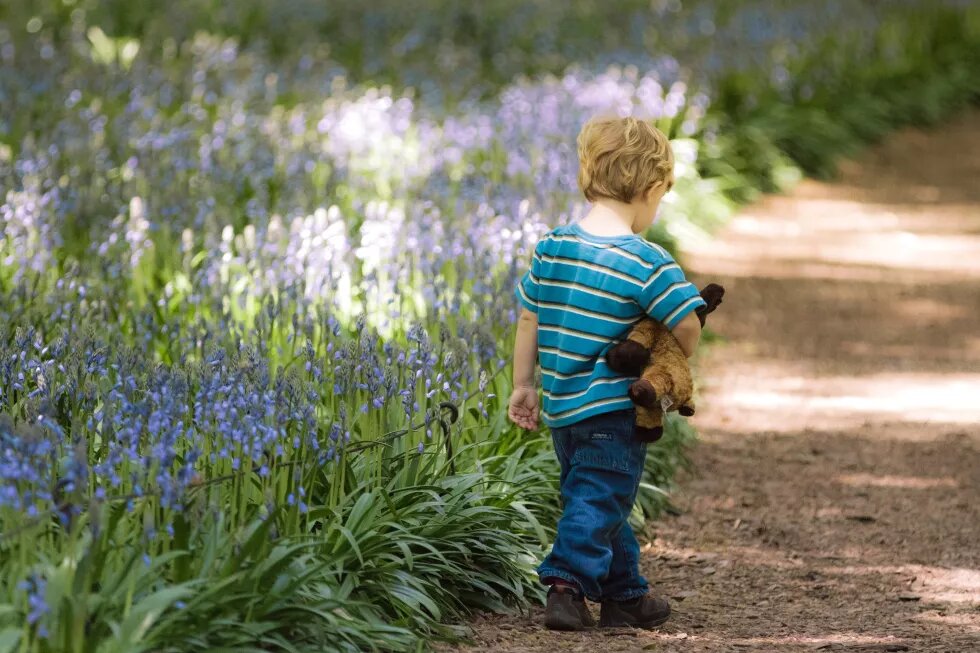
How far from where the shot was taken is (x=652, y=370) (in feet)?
12.3

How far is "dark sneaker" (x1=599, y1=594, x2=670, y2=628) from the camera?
3979 millimetres

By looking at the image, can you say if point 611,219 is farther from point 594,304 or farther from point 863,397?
point 863,397

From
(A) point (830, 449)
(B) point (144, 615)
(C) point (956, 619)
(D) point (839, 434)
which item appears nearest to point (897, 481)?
(A) point (830, 449)

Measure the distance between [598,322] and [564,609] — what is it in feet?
2.63

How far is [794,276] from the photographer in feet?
31.0

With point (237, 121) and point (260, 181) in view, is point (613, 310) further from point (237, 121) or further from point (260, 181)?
point (237, 121)

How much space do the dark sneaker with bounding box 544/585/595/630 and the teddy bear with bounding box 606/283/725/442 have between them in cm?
48

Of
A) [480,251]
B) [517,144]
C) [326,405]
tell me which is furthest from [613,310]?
[517,144]

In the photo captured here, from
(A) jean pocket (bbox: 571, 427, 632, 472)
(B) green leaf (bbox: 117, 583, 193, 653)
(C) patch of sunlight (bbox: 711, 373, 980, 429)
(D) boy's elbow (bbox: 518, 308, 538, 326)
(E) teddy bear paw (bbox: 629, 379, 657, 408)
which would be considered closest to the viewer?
(B) green leaf (bbox: 117, 583, 193, 653)

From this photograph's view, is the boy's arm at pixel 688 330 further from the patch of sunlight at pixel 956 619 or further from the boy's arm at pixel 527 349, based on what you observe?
the patch of sunlight at pixel 956 619

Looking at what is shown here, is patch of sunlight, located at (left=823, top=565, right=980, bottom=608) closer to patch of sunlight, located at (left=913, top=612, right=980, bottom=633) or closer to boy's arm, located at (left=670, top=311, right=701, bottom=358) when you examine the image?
patch of sunlight, located at (left=913, top=612, right=980, bottom=633)

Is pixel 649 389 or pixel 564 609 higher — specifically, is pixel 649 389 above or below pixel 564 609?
above

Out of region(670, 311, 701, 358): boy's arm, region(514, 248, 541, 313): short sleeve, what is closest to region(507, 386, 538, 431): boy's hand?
region(514, 248, 541, 313): short sleeve

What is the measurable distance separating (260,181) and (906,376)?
3.58m
